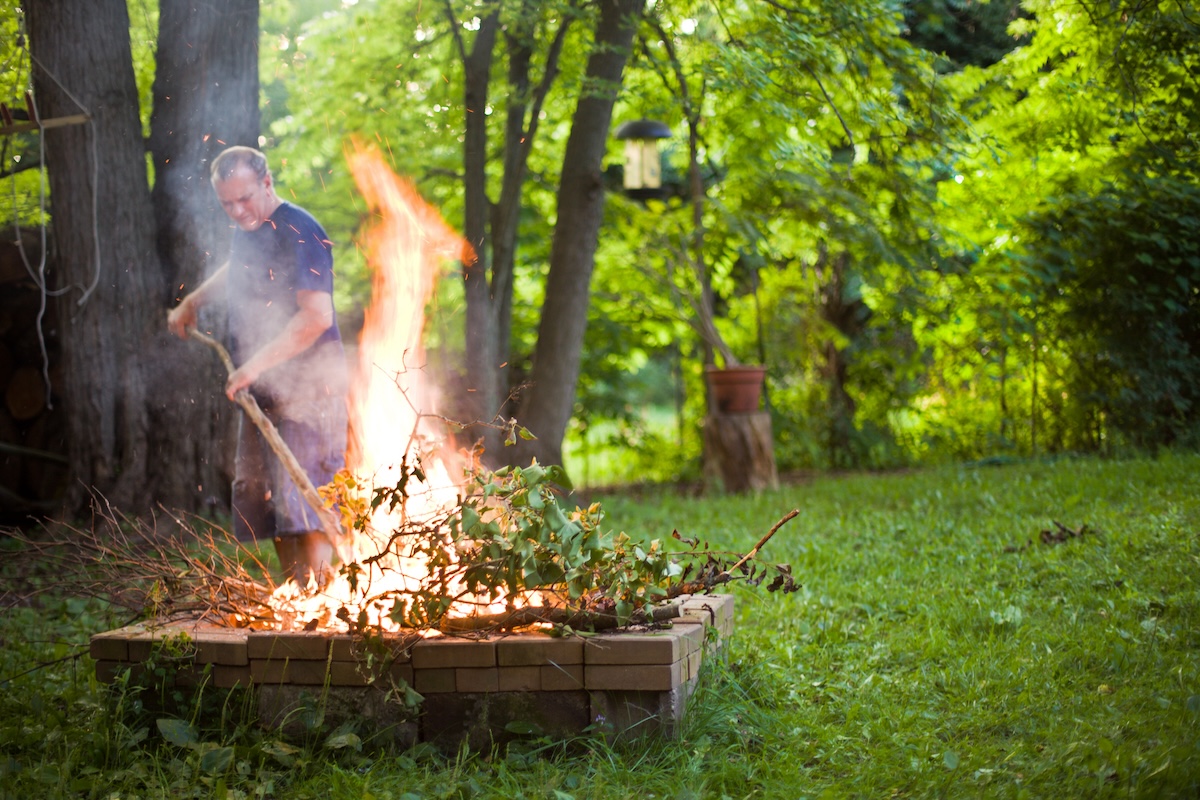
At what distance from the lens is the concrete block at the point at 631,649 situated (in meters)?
2.82

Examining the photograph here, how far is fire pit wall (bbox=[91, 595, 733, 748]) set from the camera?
286 cm

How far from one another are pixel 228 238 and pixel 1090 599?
4.11 meters

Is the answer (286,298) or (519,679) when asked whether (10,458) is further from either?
(519,679)

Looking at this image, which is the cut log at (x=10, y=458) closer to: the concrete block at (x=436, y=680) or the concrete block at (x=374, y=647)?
the concrete block at (x=374, y=647)

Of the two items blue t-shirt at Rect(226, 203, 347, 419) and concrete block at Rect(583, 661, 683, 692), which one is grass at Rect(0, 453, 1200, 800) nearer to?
concrete block at Rect(583, 661, 683, 692)

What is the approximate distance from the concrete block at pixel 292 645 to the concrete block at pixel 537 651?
556 mm

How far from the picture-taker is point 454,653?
292 centimetres

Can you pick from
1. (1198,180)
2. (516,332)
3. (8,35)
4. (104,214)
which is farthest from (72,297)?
(1198,180)

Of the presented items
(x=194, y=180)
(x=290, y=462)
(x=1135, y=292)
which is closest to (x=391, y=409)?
(x=290, y=462)

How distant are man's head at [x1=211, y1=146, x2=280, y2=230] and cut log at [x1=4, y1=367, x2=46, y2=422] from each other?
13.0 feet

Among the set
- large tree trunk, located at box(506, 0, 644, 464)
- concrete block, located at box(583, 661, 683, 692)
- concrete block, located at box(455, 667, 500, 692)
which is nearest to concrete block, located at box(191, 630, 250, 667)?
concrete block, located at box(455, 667, 500, 692)

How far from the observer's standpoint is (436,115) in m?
8.16

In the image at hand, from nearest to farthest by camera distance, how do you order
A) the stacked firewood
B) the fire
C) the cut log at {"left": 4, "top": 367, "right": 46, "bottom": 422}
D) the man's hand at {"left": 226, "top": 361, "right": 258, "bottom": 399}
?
1. the fire
2. the man's hand at {"left": 226, "top": 361, "right": 258, "bottom": 399}
3. the stacked firewood
4. the cut log at {"left": 4, "top": 367, "right": 46, "bottom": 422}

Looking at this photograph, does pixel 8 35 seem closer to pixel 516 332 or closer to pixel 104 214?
pixel 104 214
